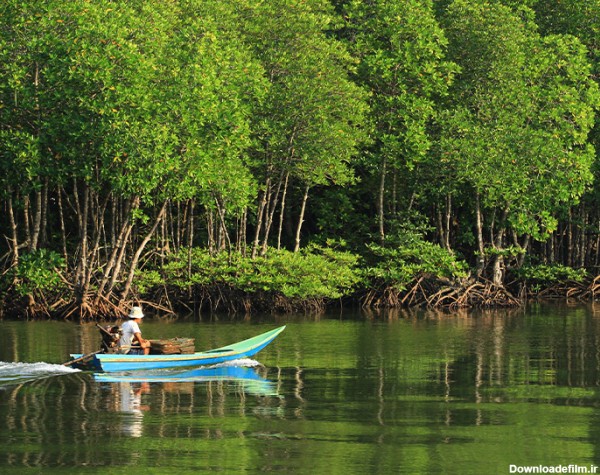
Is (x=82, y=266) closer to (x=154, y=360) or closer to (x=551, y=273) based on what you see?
(x=154, y=360)

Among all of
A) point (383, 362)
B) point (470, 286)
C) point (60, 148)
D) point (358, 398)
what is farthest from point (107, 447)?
point (470, 286)

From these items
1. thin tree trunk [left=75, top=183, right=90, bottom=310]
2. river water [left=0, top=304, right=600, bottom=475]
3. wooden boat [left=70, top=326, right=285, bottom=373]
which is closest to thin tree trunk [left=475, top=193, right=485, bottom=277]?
river water [left=0, top=304, right=600, bottom=475]

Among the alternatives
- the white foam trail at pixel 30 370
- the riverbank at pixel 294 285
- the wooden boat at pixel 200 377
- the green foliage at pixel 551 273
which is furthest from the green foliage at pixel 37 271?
the green foliage at pixel 551 273

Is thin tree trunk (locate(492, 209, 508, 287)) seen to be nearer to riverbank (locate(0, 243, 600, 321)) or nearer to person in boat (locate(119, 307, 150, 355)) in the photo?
riverbank (locate(0, 243, 600, 321))

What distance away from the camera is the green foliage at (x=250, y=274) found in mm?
37906

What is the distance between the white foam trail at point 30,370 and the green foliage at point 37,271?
12.2 meters

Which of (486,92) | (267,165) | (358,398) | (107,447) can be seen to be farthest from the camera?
(486,92)

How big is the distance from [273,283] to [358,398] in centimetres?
1926

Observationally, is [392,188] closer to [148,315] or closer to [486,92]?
[486,92]

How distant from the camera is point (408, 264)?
4162 cm

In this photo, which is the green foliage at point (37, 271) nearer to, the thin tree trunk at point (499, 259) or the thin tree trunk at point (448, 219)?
the thin tree trunk at point (448, 219)

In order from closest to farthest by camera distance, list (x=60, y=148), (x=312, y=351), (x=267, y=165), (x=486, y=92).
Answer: (x=312, y=351) → (x=60, y=148) → (x=267, y=165) → (x=486, y=92)

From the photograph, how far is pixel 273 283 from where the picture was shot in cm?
3812

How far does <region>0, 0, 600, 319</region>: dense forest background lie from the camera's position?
3359 cm
